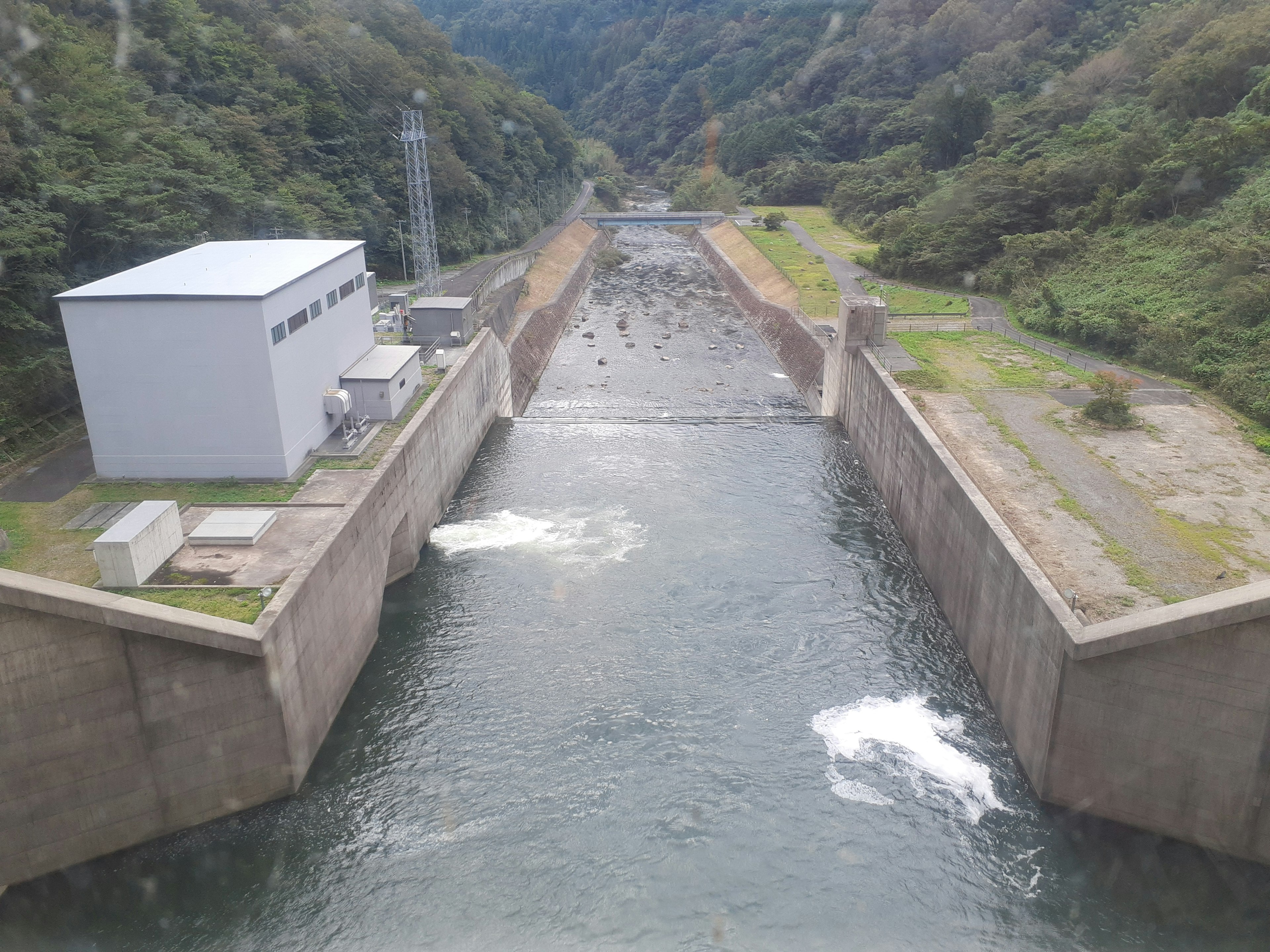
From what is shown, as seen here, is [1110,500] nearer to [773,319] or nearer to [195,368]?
[195,368]

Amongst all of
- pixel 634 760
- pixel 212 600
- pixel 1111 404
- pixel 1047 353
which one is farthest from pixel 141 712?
pixel 1047 353

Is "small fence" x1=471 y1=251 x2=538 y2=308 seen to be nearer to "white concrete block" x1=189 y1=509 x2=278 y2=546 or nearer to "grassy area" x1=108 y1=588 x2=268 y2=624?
"white concrete block" x1=189 y1=509 x2=278 y2=546

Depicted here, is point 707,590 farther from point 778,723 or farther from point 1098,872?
point 1098,872

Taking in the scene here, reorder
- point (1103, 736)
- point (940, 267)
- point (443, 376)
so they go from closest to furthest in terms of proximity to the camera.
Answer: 1. point (1103, 736)
2. point (443, 376)
3. point (940, 267)

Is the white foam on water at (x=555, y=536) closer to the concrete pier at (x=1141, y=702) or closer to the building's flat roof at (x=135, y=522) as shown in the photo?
the building's flat roof at (x=135, y=522)

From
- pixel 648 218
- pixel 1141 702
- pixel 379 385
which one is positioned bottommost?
pixel 1141 702

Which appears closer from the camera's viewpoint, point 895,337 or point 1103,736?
point 1103,736

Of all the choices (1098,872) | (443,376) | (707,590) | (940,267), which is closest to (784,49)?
(940,267)

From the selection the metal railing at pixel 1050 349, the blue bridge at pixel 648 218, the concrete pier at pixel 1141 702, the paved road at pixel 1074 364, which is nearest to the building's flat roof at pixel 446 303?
the paved road at pixel 1074 364
